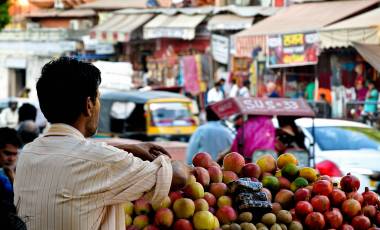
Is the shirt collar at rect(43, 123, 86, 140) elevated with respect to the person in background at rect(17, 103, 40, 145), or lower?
elevated

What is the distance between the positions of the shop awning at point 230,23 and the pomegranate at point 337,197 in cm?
2981

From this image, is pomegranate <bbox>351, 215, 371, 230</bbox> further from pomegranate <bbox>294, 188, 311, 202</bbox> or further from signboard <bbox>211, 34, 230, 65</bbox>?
signboard <bbox>211, 34, 230, 65</bbox>

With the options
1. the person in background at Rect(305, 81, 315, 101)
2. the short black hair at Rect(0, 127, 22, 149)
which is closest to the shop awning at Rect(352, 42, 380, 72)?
the short black hair at Rect(0, 127, 22, 149)

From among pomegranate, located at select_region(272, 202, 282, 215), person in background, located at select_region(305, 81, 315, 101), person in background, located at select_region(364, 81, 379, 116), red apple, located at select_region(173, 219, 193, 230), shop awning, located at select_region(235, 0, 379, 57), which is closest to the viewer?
red apple, located at select_region(173, 219, 193, 230)

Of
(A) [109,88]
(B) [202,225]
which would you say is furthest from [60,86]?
(A) [109,88]

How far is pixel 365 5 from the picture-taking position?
29.7 meters

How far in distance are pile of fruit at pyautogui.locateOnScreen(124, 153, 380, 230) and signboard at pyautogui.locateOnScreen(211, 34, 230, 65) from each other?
99.2 ft

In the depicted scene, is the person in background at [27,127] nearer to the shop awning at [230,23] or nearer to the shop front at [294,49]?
the shop front at [294,49]

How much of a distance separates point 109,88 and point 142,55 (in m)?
14.2

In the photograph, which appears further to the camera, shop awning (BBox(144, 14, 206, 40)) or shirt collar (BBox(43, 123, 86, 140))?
shop awning (BBox(144, 14, 206, 40))

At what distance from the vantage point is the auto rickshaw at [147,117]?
73.8 ft

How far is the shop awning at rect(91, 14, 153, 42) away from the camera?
40781mm

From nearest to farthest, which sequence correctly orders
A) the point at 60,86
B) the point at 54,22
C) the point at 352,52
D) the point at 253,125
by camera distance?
the point at 60,86, the point at 253,125, the point at 352,52, the point at 54,22

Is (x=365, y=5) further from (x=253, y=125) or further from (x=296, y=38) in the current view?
(x=253, y=125)
